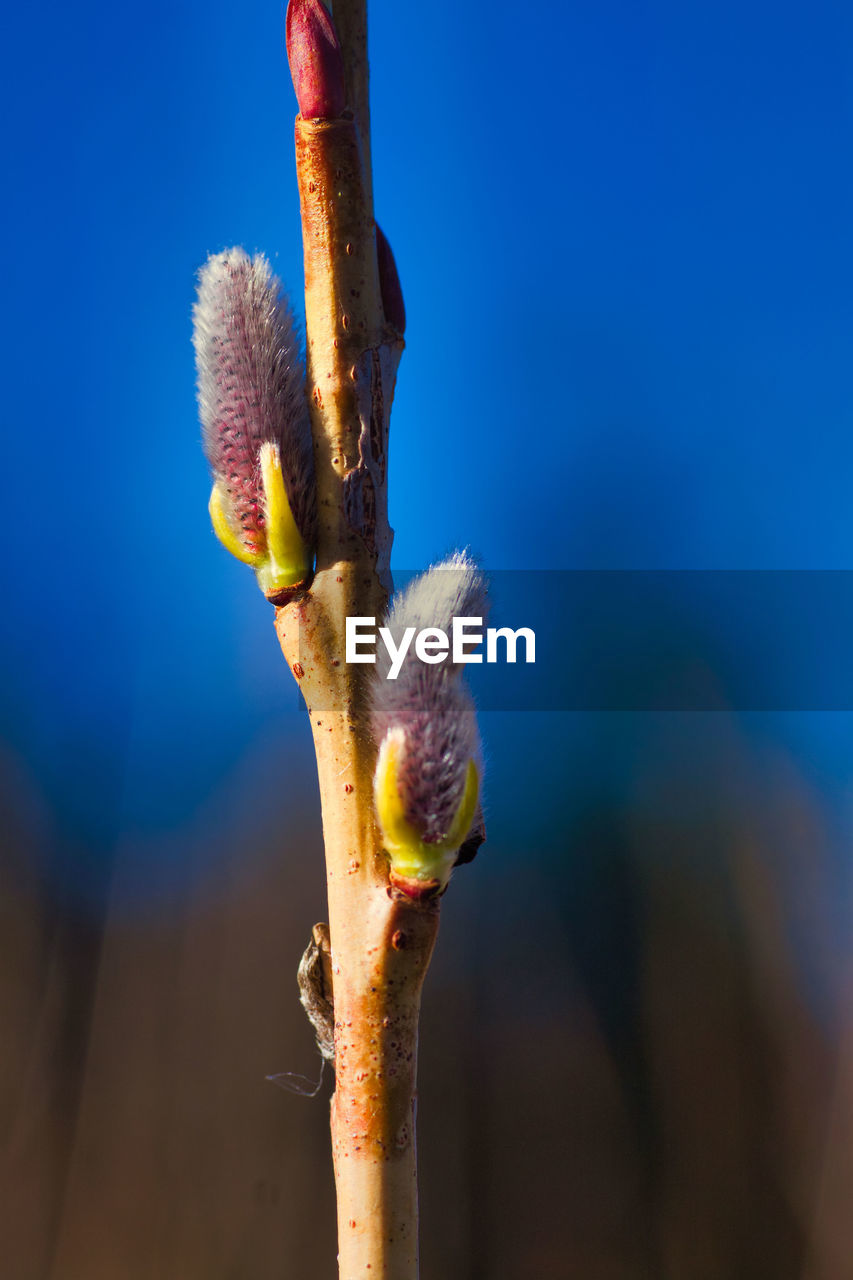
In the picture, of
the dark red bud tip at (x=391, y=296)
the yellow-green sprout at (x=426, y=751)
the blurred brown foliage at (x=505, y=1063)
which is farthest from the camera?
the blurred brown foliage at (x=505, y=1063)

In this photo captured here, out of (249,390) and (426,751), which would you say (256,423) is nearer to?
(249,390)

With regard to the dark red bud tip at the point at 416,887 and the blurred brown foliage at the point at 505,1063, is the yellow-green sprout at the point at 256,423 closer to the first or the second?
the dark red bud tip at the point at 416,887

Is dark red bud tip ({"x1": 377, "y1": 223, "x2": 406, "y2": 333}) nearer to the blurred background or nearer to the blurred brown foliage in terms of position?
the blurred background

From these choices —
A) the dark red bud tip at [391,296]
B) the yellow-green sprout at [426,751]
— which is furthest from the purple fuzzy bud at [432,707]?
the dark red bud tip at [391,296]

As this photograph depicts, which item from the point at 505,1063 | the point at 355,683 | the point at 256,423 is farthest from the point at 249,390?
the point at 505,1063

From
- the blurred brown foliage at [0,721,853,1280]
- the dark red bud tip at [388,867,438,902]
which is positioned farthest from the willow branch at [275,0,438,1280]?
the blurred brown foliage at [0,721,853,1280]

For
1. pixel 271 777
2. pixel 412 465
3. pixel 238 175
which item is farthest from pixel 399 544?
pixel 238 175
